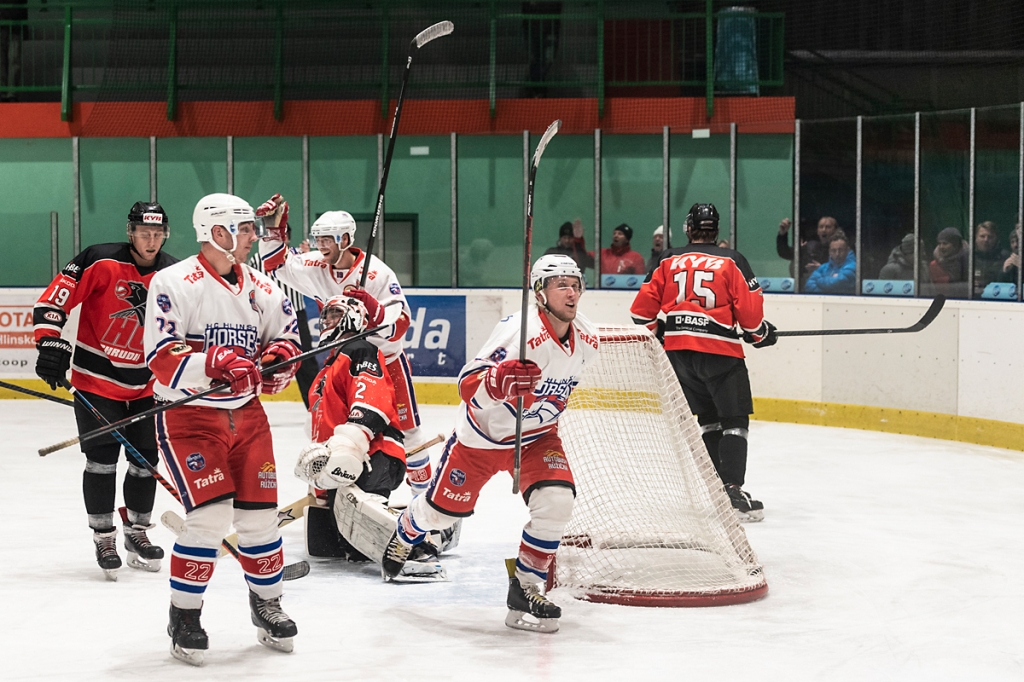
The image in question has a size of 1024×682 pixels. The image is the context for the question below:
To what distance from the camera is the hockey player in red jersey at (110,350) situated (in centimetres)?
425

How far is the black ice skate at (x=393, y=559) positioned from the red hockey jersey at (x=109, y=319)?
1.04 meters

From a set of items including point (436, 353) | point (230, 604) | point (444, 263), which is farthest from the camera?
point (444, 263)

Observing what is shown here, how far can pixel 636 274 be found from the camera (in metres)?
9.56

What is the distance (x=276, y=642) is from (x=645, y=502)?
1.75 meters

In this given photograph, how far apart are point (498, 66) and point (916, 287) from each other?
4.95 m

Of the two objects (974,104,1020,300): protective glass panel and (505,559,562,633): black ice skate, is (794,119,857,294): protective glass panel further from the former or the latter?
(505,559,562,633): black ice skate

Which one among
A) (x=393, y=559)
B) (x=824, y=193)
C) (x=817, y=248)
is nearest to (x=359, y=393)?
(x=393, y=559)

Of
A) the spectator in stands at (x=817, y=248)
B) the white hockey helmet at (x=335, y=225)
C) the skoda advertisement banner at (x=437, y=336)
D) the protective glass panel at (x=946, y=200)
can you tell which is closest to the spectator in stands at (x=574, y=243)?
the skoda advertisement banner at (x=437, y=336)

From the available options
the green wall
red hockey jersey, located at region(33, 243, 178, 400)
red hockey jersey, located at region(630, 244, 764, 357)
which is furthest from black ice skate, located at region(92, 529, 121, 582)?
the green wall

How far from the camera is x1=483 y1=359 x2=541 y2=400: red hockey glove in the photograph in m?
3.34

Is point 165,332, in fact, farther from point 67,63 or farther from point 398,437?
point 67,63

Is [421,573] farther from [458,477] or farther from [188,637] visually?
[188,637]

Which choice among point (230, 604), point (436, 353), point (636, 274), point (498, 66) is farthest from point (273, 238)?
point (498, 66)

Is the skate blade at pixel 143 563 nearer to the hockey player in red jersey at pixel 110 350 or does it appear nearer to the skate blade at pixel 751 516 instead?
the hockey player in red jersey at pixel 110 350
